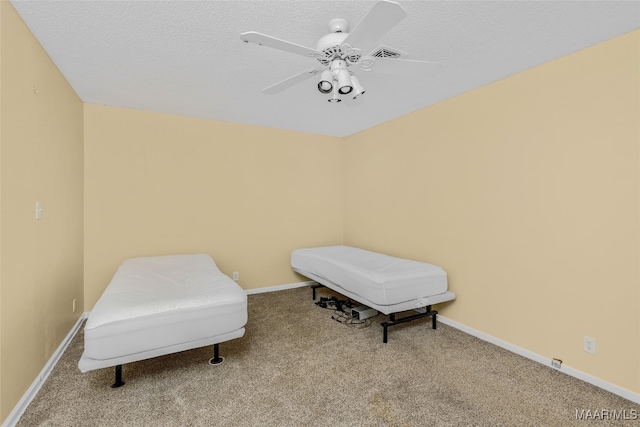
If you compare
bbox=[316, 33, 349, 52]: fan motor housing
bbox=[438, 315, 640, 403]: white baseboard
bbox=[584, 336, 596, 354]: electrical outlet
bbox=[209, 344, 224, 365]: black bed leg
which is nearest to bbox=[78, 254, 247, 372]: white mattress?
bbox=[209, 344, 224, 365]: black bed leg

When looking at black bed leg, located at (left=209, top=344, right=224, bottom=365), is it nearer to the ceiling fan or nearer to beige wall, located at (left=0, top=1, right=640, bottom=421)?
beige wall, located at (left=0, top=1, right=640, bottom=421)

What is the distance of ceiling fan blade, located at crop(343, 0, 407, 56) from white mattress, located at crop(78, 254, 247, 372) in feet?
5.91

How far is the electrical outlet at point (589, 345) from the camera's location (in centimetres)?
206

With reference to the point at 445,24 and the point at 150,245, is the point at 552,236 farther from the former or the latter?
the point at 150,245

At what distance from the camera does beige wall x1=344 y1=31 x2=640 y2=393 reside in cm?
195

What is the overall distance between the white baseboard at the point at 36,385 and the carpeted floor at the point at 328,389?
0.15ft

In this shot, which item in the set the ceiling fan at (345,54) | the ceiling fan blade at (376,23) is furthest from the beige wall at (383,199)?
the ceiling fan blade at (376,23)

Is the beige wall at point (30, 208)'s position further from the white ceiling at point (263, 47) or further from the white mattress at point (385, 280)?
the white mattress at point (385, 280)

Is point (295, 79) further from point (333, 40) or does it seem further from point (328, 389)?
point (328, 389)

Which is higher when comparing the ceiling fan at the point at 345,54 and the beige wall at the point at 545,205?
the ceiling fan at the point at 345,54

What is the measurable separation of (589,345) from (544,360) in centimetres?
35

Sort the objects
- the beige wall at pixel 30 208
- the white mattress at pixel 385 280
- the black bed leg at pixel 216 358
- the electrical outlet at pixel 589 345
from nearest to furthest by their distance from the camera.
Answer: the beige wall at pixel 30 208, the electrical outlet at pixel 589 345, the black bed leg at pixel 216 358, the white mattress at pixel 385 280

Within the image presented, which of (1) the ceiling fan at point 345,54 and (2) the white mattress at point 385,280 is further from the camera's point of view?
(2) the white mattress at point 385,280

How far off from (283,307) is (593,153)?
3.20 meters
